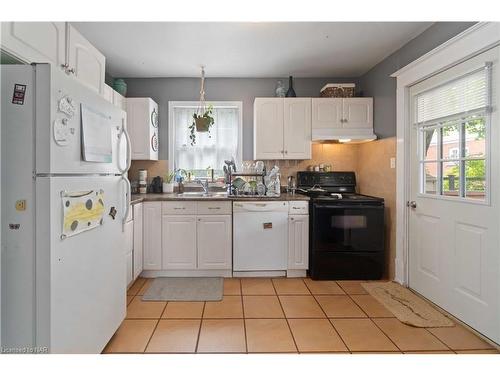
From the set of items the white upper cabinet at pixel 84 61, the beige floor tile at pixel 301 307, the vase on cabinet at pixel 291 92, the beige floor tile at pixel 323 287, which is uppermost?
the vase on cabinet at pixel 291 92

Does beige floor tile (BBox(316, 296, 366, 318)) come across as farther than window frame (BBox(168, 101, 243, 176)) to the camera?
No

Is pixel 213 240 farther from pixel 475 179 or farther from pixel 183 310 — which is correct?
pixel 475 179

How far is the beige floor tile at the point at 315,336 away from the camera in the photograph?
183 cm

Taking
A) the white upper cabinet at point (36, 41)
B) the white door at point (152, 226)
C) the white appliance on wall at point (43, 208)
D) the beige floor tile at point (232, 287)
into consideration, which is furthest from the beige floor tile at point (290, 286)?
the white upper cabinet at point (36, 41)

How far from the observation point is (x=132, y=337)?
1948 mm

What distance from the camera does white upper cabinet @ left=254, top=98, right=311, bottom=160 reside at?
344cm

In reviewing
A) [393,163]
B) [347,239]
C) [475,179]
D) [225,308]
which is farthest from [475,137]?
[225,308]

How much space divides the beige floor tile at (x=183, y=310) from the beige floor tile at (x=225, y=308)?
6 cm

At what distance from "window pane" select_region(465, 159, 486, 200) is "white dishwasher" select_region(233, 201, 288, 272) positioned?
1554mm

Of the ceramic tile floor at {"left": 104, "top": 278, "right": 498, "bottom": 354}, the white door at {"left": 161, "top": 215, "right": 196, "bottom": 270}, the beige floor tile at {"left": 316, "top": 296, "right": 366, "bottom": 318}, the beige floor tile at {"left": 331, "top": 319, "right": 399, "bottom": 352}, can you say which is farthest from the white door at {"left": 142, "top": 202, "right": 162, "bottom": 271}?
the beige floor tile at {"left": 331, "top": 319, "right": 399, "bottom": 352}

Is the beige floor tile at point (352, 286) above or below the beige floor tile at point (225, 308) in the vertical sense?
above

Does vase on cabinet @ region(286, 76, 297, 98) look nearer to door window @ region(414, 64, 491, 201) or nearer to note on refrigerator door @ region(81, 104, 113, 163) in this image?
door window @ region(414, 64, 491, 201)

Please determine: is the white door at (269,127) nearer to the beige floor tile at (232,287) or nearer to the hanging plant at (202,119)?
the hanging plant at (202,119)

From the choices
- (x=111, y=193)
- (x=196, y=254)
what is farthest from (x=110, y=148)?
(x=196, y=254)
